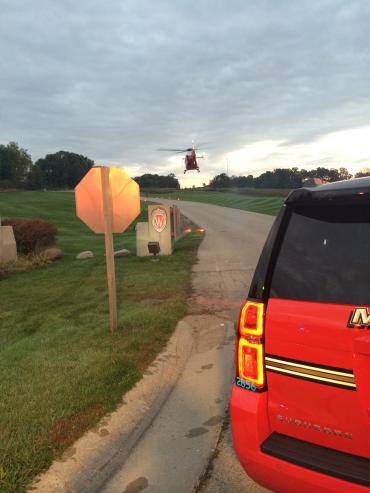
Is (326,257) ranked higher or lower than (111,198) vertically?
lower

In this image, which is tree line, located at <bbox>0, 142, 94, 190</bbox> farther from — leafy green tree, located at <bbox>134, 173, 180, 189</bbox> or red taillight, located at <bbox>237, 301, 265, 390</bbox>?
red taillight, located at <bbox>237, 301, 265, 390</bbox>

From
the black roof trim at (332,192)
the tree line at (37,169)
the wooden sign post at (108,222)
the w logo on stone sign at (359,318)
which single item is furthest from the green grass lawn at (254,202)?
the tree line at (37,169)

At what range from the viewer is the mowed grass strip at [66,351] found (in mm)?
3357

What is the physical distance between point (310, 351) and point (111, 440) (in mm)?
2204

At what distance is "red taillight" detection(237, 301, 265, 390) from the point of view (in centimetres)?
216

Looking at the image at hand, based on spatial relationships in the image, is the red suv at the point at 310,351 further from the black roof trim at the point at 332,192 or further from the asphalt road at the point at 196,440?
the asphalt road at the point at 196,440

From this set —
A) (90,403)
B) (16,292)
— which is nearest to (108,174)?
(90,403)

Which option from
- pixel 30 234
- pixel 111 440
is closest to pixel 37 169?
pixel 30 234

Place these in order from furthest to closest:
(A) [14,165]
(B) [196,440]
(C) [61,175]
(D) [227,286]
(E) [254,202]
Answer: (C) [61,175] → (A) [14,165] → (E) [254,202] → (D) [227,286] → (B) [196,440]

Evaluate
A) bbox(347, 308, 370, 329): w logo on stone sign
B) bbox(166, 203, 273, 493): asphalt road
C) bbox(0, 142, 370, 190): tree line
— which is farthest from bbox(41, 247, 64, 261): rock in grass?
bbox(0, 142, 370, 190): tree line

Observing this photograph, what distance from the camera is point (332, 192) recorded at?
2.04m

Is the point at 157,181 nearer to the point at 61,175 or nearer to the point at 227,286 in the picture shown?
the point at 61,175

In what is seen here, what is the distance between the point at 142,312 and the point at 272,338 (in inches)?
203

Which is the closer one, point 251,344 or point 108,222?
point 251,344
